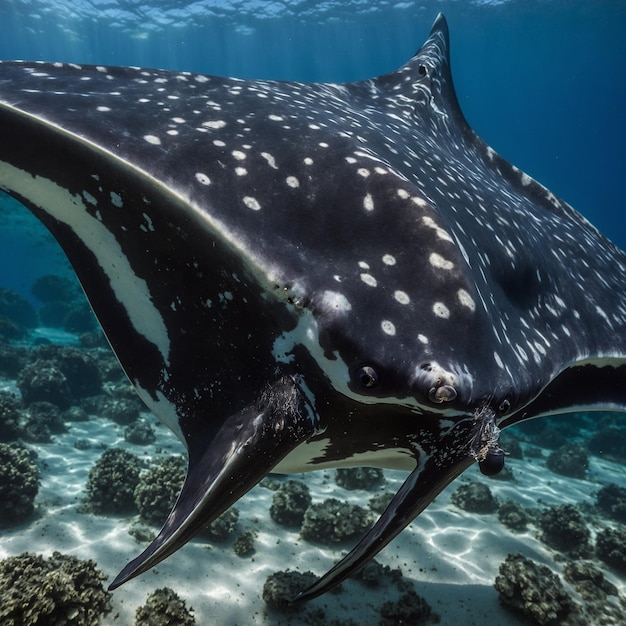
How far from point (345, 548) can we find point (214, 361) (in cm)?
578

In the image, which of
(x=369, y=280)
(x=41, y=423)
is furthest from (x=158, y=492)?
(x=369, y=280)

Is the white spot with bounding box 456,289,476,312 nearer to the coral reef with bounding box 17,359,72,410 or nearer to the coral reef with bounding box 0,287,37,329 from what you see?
the coral reef with bounding box 17,359,72,410

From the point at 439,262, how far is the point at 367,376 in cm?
72

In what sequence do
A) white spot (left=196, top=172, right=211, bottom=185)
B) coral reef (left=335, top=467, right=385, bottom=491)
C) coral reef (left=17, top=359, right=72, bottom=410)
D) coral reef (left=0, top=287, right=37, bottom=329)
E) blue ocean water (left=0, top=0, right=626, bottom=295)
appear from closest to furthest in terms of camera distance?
white spot (left=196, top=172, right=211, bottom=185) < coral reef (left=335, top=467, right=385, bottom=491) < coral reef (left=17, top=359, right=72, bottom=410) < coral reef (left=0, top=287, right=37, bottom=329) < blue ocean water (left=0, top=0, right=626, bottom=295)

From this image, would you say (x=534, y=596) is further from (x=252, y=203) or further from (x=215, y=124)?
(x=215, y=124)

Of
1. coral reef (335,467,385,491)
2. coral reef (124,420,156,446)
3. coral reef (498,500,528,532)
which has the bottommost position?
coral reef (124,420,156,446)

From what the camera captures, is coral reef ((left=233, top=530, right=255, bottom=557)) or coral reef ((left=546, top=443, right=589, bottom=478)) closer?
coral reef ((left=233, top=530, right=255, bottom=557))

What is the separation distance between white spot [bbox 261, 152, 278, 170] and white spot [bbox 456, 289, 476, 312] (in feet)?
4.03

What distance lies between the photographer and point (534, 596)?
18.1 ft

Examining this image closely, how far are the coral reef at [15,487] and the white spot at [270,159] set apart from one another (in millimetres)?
7158

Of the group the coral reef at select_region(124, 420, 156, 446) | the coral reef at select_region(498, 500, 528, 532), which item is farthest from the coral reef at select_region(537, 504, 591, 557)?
the coral reef at select_region(124, 420, 156, 446)

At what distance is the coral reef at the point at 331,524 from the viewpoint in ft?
23.2

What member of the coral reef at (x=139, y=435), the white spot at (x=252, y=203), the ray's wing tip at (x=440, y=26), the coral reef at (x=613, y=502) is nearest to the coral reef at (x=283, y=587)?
the white spot at (x=252, y=203)

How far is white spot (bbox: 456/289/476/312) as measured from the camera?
6.91 ft
